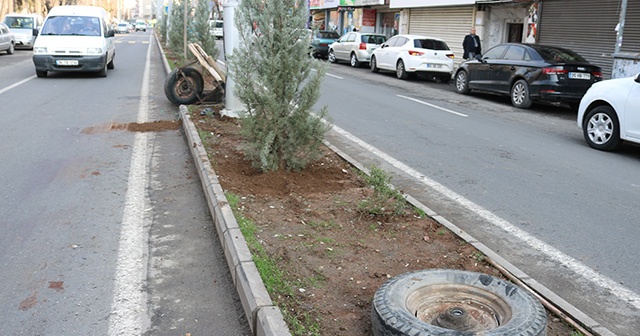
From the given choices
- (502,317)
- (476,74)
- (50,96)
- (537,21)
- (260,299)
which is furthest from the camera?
(537,21)

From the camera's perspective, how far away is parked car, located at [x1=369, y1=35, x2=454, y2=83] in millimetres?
20969

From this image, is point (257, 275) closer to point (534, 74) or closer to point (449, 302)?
point (449, 302)

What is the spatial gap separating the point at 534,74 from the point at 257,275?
12077 mm

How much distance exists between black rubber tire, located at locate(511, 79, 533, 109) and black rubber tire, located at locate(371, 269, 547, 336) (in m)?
11.9

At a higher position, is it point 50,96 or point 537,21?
point 537,21

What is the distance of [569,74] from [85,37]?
13.5 m

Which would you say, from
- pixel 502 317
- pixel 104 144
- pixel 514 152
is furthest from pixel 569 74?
pixel 502 317

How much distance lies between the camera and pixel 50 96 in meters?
13.8

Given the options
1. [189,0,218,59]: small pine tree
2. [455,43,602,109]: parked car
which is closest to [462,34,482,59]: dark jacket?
[455,43,602,109]: parked car

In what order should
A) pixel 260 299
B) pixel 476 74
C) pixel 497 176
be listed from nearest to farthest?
pixel 260 299
pixel 497 176
pixel 476 74

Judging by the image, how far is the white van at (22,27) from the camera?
3189cm

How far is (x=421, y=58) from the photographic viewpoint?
2095 cm

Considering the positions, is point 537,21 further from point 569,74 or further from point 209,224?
point 209,224

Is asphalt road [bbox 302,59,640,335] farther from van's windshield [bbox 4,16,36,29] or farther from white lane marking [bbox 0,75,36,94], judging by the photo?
van's windshield [bbox 4,16,36,29]
